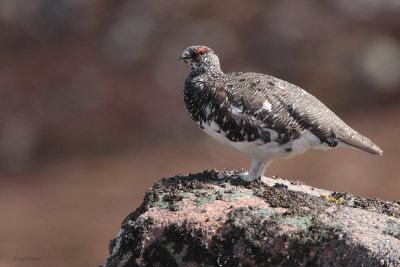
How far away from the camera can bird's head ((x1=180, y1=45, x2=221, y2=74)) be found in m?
5.69

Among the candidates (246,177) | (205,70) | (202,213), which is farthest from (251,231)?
(205,70)

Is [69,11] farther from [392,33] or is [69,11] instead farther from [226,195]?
[226,195]

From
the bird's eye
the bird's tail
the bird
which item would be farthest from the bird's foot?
the bird's eye

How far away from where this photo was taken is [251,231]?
421 cm

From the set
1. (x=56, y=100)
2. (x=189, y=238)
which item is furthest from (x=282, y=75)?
(x=189, y=238)

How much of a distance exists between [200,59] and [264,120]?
1.07 meters

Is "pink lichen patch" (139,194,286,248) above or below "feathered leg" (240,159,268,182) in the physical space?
below

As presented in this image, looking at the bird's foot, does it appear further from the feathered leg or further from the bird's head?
the bird's head

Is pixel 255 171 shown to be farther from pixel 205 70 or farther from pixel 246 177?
pixel 205 70

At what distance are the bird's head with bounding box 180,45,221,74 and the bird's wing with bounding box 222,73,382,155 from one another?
1.53 ft

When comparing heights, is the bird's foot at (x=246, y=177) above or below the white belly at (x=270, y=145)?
below

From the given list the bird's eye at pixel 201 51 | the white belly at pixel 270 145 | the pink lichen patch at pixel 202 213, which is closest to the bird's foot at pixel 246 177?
the white belly at pixel 270 145

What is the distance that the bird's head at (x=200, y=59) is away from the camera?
18.7ft

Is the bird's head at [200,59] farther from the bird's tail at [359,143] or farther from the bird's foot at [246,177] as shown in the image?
the bird's tail at [359,143]
